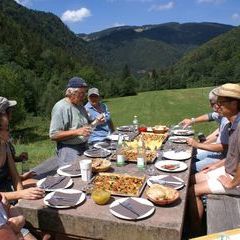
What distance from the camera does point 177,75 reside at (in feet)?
317

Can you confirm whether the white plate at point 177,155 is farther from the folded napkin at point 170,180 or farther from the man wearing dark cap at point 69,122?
the man wearing dark cap at point 69,122

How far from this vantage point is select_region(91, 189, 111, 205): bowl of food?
3164mm

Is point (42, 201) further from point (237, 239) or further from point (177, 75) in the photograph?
point (177, 75)

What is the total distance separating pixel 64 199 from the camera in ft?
10.7

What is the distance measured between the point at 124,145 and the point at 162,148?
0.56 metres

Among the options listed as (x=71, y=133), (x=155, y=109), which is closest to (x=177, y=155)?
(x=71, y=133)

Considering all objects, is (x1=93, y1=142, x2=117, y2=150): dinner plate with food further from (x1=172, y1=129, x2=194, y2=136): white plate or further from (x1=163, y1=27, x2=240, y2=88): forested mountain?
(x1=163, y1=27, x2=240, y2=88): forested mountain

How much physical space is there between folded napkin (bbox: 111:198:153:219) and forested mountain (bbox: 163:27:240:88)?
82757mm

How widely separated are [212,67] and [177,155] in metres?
95.5

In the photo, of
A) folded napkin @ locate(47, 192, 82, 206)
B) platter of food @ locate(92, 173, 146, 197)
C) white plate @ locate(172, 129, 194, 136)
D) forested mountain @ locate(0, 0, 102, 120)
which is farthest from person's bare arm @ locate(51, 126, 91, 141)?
forested mountain @ locate(0, 0, 102, 120)

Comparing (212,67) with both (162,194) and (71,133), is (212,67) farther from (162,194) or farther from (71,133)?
(162,194)

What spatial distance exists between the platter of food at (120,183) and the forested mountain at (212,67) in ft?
270

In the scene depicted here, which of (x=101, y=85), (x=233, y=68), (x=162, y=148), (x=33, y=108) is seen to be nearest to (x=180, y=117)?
(x=33, y=108)

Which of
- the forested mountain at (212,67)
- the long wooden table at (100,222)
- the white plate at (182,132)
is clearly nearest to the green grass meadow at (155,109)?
the forested mountain at (212,67)
